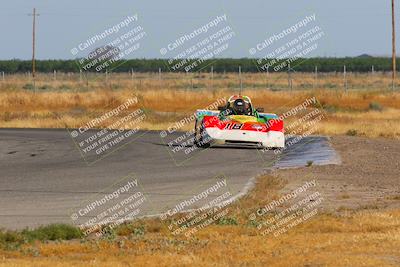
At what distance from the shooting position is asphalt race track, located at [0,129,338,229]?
1827 cm

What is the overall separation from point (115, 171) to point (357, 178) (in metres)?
5.83

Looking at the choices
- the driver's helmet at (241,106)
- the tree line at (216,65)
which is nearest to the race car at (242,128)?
the driver's helmet at (241,106)

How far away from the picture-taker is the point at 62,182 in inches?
882

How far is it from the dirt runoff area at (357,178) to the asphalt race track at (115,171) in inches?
31.7

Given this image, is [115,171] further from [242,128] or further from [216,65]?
[216,65]

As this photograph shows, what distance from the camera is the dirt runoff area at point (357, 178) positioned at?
18.2 m

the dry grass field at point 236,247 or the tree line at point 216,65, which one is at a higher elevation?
the dry grass field at point 236,247

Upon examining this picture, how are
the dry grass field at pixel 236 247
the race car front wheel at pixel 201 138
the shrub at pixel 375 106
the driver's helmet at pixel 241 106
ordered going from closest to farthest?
the dry grass field at pixel 236 247
the driver's helmet at pixel 241 106
the race car front wheel at pixel 201 138
the shrub at pixel 375 106

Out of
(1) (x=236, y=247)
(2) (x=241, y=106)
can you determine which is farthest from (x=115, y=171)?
(1) (x=236, y=247)

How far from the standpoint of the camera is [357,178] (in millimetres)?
22234

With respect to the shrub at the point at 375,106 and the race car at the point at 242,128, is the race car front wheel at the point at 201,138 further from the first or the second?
the shrub at the point at 375,106

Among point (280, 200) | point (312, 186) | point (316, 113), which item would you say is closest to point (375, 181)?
point (312, 186)

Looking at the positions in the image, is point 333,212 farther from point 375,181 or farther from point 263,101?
point 263,101

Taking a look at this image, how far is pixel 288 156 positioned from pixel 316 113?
20.7 m
